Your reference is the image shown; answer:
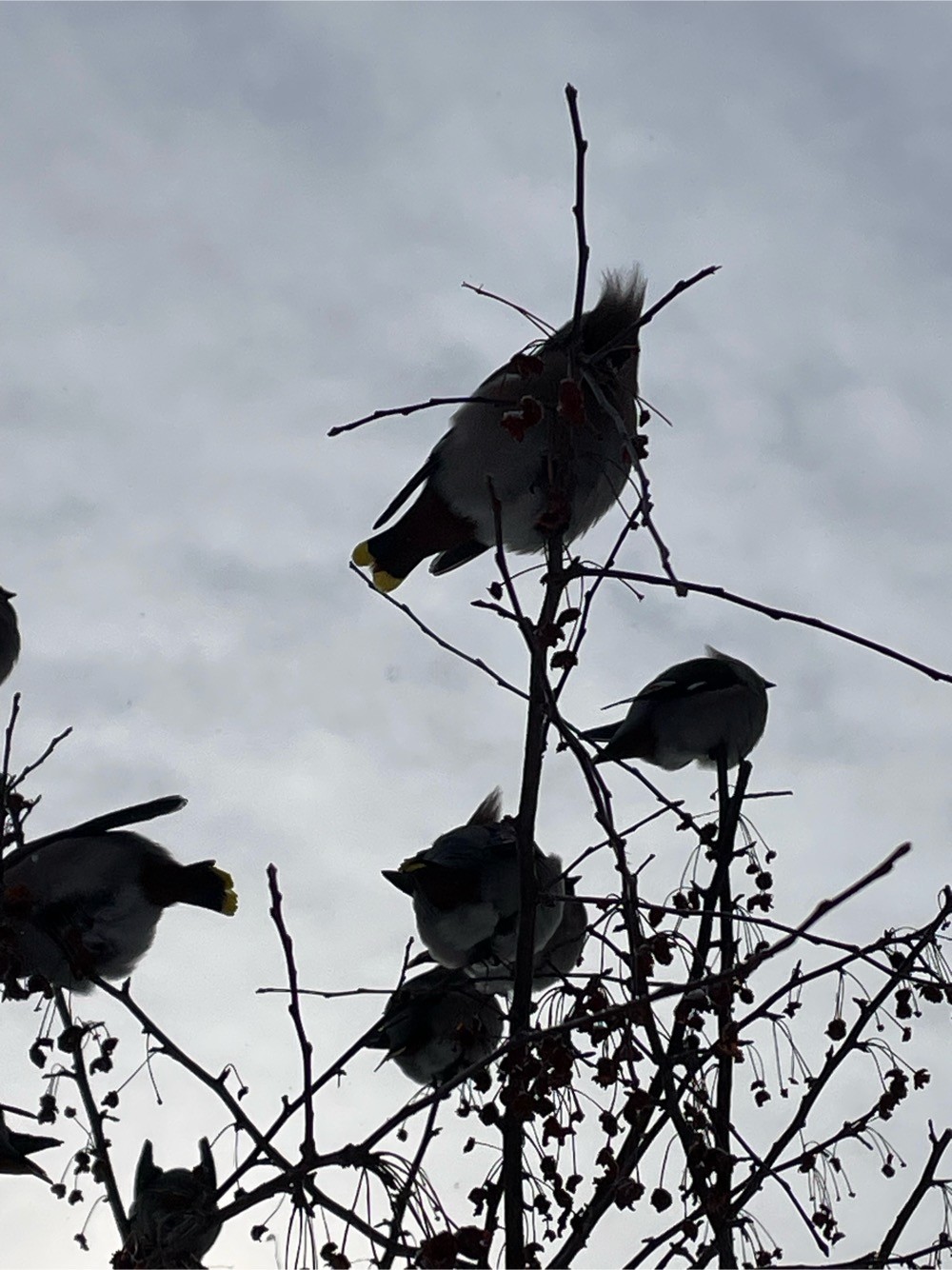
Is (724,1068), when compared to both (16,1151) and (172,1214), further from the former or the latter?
(16,1151)

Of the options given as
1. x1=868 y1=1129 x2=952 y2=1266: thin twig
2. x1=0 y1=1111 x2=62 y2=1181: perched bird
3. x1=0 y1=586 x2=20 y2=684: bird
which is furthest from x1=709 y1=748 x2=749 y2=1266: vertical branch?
x1=0 y1=586 x2=20 y2=684: bird

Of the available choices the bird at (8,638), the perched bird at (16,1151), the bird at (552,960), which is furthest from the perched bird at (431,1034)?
the bird at (8,638)

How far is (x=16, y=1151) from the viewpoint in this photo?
3.26 m

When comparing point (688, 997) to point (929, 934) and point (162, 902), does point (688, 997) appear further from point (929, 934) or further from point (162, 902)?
point (162, 902)

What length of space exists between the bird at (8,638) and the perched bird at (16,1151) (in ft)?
6.69

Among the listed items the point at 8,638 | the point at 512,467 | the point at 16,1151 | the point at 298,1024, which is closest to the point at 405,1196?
the point at 298,1024

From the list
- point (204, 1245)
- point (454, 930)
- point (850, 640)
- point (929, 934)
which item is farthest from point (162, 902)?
point (850, 640)

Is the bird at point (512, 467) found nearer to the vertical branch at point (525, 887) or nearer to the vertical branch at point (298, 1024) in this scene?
the vertical branch at point (525, 887)

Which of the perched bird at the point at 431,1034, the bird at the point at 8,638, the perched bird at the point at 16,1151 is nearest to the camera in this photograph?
the perched bird at the point at 16,1151

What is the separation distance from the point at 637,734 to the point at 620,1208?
2.22 meters

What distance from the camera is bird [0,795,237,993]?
3566 mm

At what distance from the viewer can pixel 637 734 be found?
182 inches

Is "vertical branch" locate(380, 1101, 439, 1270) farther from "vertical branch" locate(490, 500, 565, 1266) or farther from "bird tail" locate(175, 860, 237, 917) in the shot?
"bird tail" locate(175, 860, 237, 917)

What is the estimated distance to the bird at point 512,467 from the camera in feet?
11.9
